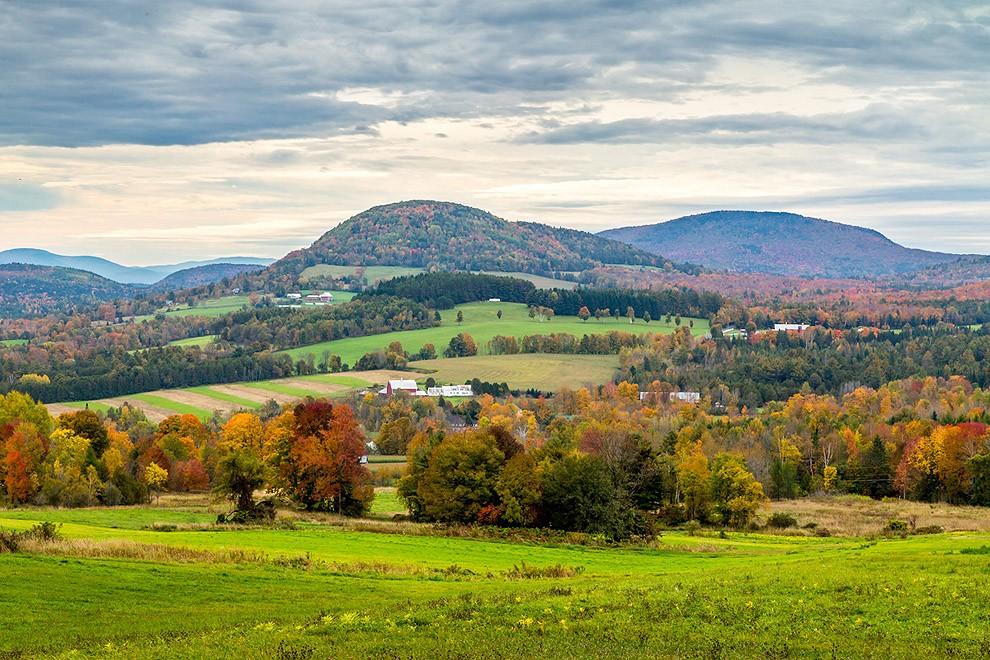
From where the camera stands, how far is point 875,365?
599ft

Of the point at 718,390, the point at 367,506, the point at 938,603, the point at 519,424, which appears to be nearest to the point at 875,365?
the point at 718,390

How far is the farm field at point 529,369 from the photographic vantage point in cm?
17275

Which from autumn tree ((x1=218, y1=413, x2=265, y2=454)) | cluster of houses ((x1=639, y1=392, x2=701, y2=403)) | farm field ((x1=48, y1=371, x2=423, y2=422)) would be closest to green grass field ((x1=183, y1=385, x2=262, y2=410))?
farm field ((x1=48, y1=371, x2=423, y2=422))

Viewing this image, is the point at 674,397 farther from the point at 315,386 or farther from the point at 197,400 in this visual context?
the point at 197,400

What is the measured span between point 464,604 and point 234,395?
458ft

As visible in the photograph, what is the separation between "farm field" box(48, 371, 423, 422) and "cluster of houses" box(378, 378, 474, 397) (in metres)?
4.63

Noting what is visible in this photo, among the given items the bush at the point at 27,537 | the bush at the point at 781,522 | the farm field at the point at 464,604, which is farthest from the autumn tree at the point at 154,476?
the bush at the point at 781,522

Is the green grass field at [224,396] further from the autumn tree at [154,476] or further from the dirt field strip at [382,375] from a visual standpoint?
the autumn tree at [154,476]

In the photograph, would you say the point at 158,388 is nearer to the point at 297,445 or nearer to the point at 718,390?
the point at 718,390

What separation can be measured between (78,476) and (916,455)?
249 ft

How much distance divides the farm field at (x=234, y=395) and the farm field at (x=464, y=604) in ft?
357

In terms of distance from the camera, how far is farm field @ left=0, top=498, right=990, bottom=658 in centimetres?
2117

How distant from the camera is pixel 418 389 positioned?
540ft

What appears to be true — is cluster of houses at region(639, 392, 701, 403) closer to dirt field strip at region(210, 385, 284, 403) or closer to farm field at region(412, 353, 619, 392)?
farm field at region(412, 353, 619, 392)
